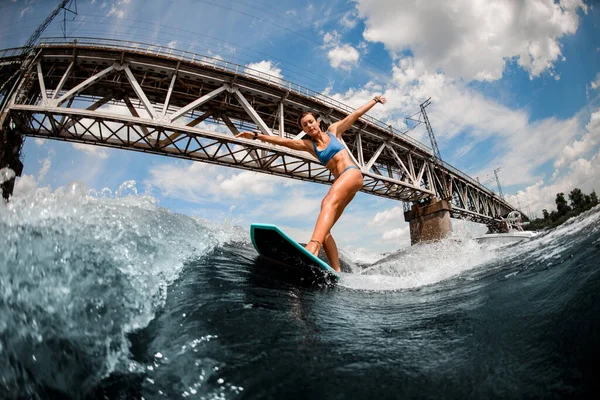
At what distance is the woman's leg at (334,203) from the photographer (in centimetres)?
300

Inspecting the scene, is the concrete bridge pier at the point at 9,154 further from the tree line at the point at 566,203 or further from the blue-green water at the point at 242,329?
the tree line at the point at 566,203

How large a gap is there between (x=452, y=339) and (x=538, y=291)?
70 centimetres

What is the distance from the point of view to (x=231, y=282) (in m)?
2.01

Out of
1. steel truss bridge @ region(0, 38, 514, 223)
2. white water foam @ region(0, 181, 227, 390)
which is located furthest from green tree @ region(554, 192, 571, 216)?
white water foam @ region(0, 181, 227, 390)

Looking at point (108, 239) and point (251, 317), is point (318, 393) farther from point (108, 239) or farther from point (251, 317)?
point (108, 239)

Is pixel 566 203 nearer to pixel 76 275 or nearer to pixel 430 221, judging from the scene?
pixel 430 221

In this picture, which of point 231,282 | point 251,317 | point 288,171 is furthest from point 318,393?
point 288,171

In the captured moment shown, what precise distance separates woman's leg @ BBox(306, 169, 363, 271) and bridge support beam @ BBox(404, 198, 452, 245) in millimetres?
15222

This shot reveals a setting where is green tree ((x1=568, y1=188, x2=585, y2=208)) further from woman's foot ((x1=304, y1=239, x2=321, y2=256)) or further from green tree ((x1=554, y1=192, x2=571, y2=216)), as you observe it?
woman's foot ((x1=304, y1=239, x2=321, y2=256))

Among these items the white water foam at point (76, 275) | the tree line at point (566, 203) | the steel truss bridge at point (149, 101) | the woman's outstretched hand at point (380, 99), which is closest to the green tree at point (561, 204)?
the tree line at point (566, 203)

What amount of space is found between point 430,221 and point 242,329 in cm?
1796

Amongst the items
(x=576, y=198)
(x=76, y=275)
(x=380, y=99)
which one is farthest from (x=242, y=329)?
(x=576, y=198)

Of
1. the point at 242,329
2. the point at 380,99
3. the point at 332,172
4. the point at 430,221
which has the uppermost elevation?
the point at 380,99

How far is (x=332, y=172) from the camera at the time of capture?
12.2 feet
